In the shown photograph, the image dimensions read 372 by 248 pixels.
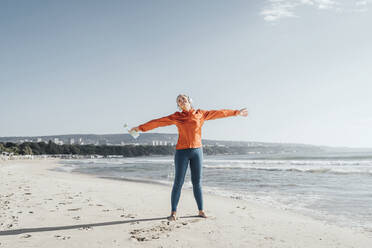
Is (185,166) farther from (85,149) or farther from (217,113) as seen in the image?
(85,149)

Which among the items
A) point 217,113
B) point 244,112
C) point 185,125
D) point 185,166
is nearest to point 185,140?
point 185,125

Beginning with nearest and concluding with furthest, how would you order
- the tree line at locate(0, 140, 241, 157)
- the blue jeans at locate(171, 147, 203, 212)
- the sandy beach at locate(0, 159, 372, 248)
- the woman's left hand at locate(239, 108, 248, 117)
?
the sandy beach at locate(0, 159, 372, 248) < the blue jeans at locate(171, 147, 203, 212) < the woman's left hand at locate(239, 108, 248, 117) < the tree line at locate(0, 140, 241, 157)

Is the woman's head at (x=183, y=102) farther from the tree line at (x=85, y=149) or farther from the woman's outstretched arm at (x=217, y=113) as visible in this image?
the tree line at (x=85, y=149)

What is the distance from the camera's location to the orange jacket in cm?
421

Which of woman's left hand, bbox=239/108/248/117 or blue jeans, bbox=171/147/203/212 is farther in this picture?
woman's left hand, bbox=239/108/248/117

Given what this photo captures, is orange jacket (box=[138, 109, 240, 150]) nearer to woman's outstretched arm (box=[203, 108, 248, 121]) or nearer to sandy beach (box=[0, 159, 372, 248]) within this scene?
woman's outstretched arm (box=[203, 108, 248, 121])

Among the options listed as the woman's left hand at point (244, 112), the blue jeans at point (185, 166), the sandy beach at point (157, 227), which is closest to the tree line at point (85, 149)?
the sandy beach at point (157, 227)

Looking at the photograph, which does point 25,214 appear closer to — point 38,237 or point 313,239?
point 38,237

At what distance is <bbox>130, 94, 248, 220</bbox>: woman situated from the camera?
420 cm

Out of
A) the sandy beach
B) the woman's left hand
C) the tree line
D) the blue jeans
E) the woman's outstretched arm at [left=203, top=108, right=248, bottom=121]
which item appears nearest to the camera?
the sandy beach

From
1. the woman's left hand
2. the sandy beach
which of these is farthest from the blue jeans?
the woman's left hand

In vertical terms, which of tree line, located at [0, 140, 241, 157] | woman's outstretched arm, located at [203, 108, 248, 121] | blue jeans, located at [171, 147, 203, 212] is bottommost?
tree line, located at [0, 140, 241, 157]

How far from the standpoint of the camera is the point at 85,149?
111125 mm

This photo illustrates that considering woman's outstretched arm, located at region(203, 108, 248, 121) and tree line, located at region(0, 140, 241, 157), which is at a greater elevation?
woman's outstretched arm, located at region(203, 108, 248, 121)
